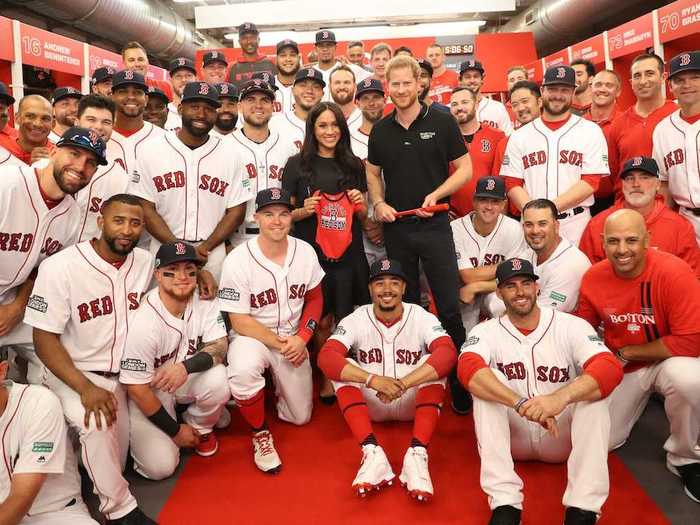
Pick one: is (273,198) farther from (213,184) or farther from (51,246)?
(51,246)

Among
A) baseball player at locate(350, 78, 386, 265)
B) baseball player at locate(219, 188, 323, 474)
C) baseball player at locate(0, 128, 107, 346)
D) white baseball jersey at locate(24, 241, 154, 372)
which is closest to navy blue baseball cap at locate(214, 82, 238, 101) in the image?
baseball player at locate(350, 78, 386, 265)

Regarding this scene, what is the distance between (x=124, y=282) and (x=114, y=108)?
1.46m

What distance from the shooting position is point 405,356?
3.90 metres

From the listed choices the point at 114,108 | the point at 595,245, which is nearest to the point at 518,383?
the point at 595,245

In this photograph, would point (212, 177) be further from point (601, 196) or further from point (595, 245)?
point (601, 196)

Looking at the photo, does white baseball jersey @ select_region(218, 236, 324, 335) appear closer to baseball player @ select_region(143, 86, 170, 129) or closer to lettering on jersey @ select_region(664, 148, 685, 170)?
baseball player @ select_region(143, 86, 170, 129)

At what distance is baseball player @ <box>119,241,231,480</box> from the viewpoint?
347cm

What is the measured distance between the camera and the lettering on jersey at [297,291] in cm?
409

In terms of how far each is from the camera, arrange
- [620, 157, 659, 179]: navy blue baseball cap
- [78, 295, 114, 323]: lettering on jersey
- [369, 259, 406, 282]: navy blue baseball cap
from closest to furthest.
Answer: [78, 295, 114, 323]: lettering on jersey
[369, 259, 406, 282]: navy blue baseball cap
[620, 157, 659, 179]: navy blue baseball cap

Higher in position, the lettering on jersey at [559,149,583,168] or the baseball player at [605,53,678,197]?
the baseball player at [605,53,678,197]

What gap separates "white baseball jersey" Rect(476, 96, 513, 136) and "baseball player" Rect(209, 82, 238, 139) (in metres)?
2.64

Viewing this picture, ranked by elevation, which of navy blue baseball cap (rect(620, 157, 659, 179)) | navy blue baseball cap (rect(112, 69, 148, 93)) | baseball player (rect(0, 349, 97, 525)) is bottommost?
baseball player (rect(0, 349, 97, 525))

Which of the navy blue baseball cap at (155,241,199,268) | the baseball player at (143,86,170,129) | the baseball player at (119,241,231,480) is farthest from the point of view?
the baseball player at (143,86,170,129)

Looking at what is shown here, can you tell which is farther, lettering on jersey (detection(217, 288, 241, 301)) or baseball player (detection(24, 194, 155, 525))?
lettering on jersey (detection(217, 288, 241, 301))
